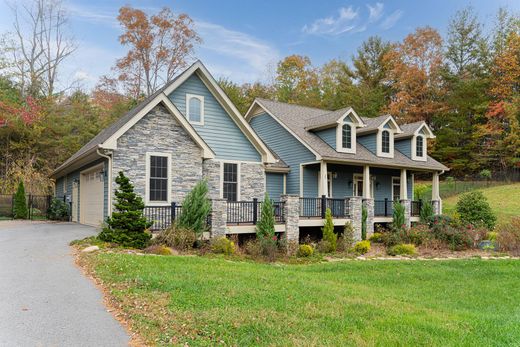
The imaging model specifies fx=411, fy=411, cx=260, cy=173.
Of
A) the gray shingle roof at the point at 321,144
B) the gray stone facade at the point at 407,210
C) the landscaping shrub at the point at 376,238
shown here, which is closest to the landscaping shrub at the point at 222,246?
the gray shingle roof at the point at 321,144

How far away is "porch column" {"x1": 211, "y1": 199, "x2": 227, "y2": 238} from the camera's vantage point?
528 inches

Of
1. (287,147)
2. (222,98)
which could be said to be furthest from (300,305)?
(287,147)

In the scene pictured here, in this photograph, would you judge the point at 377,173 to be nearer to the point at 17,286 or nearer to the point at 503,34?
the point at 17,286

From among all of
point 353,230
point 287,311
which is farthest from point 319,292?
point 353,230

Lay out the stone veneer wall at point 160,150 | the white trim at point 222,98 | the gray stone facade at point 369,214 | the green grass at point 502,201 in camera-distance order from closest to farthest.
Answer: the stone veneer wall at point 160,150, the white trim at point 222,98, the gray stone facade at point 369,214, the green grass at point 502,201

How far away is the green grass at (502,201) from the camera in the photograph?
2448 cm

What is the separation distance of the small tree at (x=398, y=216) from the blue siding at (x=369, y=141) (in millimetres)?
3249

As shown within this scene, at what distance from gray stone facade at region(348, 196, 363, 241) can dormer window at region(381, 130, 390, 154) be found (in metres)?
5.11

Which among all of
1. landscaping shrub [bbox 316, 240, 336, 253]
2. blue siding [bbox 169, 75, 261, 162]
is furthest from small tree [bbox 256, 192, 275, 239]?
blue siding [bbox 169, 75, 261, 162]

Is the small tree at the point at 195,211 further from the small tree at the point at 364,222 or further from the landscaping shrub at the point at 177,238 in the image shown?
the small tree at the point at 364,222

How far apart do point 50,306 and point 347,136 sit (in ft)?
51.2

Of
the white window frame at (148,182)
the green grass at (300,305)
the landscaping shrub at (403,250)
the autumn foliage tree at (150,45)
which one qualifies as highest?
the autumn foliage tree at (150,45)

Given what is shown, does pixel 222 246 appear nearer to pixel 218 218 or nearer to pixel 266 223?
pixel 218 218

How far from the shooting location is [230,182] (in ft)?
55.0
